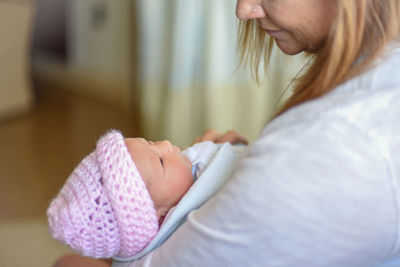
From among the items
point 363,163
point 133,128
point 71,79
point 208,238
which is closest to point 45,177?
point 133,128

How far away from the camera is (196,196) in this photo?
3.07 ft

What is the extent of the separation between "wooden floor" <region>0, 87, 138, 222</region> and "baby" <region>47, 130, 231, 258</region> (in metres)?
1.58

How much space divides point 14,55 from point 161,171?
3055mm

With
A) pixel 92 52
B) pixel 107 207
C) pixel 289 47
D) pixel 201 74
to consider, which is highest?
pixel 289 47

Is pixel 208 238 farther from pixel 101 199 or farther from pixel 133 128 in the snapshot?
pixel 133 128

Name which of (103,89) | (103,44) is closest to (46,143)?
(103,89)

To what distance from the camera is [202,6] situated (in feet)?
8.23

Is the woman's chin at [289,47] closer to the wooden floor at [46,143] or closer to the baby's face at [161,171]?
the baby's face at [161,171]

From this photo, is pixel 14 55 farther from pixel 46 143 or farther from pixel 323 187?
pixel 323 187

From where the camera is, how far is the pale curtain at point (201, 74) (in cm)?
249

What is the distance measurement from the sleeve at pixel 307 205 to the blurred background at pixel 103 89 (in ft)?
2.55

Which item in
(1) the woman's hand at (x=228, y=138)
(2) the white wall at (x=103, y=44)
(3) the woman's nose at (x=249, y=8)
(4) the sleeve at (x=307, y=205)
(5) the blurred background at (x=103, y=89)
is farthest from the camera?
(2) the white wall at (x=103, y=44)

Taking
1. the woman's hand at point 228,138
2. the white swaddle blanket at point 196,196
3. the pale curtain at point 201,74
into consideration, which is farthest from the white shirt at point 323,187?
the pale curtain at point 201,74

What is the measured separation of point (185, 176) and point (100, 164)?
0.60 feet
